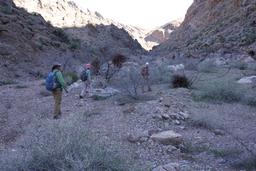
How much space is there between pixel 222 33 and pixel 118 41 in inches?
1217

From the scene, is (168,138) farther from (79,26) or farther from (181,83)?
(79,26)

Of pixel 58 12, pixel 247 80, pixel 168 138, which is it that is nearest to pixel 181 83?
pixel 247 80

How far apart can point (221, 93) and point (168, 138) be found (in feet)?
21.2

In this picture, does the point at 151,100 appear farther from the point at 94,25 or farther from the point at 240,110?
the point at 94,25

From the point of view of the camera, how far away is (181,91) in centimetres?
1686

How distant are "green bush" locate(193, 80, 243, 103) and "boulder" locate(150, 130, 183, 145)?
5.69 metres

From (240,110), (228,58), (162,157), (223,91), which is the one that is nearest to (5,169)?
(162,157)

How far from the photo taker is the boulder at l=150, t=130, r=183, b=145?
9.46 meters

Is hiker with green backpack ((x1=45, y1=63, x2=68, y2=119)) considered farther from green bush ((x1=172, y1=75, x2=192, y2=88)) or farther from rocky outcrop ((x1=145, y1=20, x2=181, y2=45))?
rocky outcrop ((x1=145, y1=20, x2=181, y2=45))

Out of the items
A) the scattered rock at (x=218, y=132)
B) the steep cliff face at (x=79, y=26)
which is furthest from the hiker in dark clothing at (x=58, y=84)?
the steep cliff face at (x=79, y=26)

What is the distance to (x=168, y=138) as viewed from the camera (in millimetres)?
9539

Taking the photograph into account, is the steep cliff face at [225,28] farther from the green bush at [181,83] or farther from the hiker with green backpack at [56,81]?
the hiker with green backpack at [56,81]

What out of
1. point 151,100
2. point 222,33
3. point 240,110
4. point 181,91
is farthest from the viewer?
point 222,33

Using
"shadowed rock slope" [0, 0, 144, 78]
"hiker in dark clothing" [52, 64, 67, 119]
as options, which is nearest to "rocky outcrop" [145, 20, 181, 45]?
"shadowed rock slope" [0, 0, 144, 78]
